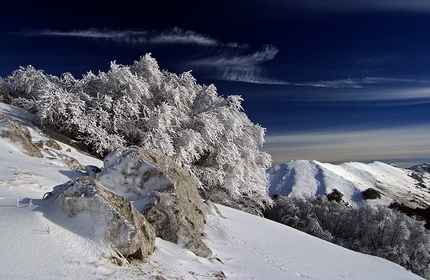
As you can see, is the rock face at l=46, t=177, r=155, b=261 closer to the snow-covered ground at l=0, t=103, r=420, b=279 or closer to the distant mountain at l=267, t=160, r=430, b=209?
the snow-covered ground at l=0, t=103, r=420, b=279

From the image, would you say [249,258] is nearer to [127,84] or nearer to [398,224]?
[127,84]

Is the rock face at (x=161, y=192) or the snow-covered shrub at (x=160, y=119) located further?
the snow-covered shrub at (x=160, y=119)

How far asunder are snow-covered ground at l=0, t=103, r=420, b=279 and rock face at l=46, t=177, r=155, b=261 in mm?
147

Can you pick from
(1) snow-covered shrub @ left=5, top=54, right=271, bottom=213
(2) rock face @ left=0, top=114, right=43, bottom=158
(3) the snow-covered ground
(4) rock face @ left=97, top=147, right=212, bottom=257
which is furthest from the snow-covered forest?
(3) the snow-covered ground

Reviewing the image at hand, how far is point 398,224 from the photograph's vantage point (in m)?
30.3

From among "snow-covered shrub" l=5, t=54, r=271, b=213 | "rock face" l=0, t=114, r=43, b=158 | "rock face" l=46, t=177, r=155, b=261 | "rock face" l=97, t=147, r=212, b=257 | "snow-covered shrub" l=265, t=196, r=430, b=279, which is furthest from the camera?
"snow-covered shrub" l=265, t=196, r=430, b=279

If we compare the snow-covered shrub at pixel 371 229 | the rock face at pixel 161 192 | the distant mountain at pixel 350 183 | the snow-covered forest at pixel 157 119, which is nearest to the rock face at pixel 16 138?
the rock face at pixel 161 192

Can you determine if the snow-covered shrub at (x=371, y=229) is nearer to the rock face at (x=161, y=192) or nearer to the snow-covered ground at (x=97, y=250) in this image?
the snow-covered ground at (x=97, y=250)

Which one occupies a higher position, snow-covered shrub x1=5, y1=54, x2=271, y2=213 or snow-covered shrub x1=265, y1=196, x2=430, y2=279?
snow-covered shrub x1=5, y1=54, x2=271, y2=213

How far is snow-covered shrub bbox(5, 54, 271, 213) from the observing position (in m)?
12.4

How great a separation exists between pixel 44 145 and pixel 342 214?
40529mm

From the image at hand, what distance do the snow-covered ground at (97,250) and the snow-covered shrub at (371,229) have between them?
1028 inches

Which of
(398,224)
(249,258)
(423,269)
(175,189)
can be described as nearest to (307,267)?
(249,258)

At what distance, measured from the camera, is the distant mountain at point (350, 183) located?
6525cm
